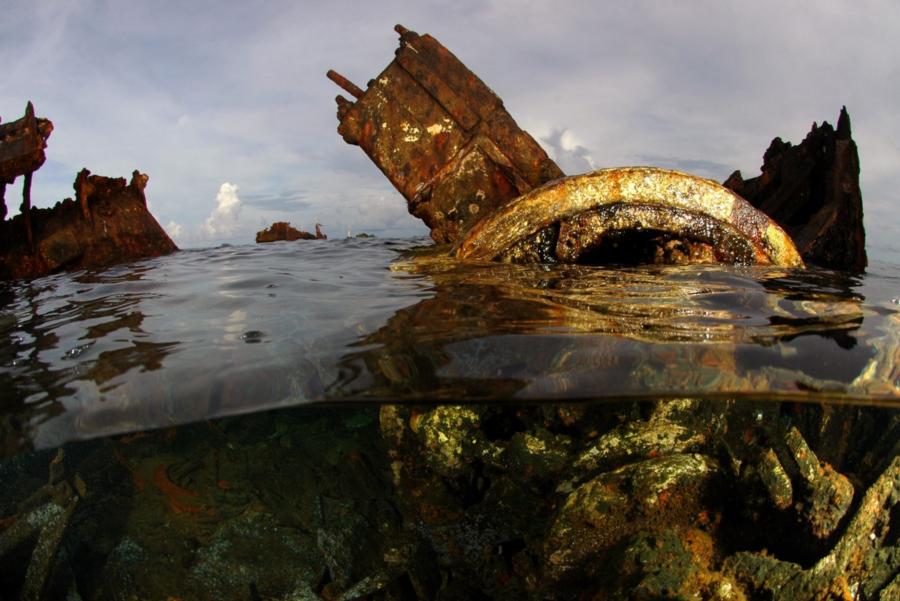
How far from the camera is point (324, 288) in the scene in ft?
20.8

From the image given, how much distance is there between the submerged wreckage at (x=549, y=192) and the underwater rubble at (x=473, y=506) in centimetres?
225

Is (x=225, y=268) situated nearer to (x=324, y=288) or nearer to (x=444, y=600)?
(x=324, y=288)

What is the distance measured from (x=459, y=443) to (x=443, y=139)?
14.5 ft

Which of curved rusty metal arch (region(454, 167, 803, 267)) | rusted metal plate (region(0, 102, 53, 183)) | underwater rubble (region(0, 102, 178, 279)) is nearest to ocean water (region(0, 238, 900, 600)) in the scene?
curved rusty metal arch (region(454, 167, 803, 267))

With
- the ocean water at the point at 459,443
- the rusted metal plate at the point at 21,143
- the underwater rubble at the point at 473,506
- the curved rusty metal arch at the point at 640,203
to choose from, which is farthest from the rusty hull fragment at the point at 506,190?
the rusted metal plate at the point at 21,143

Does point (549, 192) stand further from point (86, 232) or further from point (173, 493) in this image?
point (86, 232)

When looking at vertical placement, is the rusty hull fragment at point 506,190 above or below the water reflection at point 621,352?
above

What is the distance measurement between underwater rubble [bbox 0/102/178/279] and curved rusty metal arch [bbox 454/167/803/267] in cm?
597

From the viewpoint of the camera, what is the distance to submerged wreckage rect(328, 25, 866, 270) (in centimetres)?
617

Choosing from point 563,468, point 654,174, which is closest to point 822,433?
point 563,468

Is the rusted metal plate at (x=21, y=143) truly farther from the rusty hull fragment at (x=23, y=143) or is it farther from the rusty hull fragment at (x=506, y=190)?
the rusty hull fragment at (x=506, y=190)

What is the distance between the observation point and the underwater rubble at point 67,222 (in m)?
7.54

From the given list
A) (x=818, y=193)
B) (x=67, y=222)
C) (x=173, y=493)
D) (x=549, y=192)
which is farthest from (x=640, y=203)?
(x=67, y=222)

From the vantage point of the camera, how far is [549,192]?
6.25 metres
